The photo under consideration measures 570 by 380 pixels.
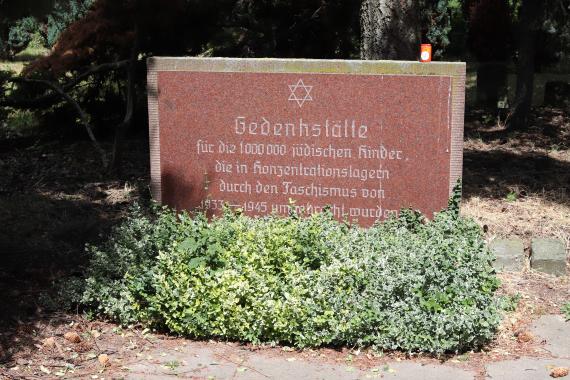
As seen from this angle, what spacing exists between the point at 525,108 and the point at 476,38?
24.4 feet

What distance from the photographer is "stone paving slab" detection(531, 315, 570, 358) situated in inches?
198

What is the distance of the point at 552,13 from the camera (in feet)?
41.1

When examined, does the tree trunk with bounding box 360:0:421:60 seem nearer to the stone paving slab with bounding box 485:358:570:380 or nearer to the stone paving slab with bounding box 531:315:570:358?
the stone paving slab with bounding box 531:315:570:358

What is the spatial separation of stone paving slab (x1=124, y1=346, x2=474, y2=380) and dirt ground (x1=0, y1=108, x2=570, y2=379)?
108mm

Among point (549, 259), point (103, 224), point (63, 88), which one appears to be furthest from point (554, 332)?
point (63, 88)

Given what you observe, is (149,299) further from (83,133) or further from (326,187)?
(83,133)

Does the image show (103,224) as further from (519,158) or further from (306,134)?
(519,158)

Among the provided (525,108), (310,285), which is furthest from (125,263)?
(525,108)

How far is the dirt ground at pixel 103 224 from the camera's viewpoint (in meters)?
4.96

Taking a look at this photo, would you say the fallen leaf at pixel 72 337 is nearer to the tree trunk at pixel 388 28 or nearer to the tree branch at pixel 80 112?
the tree trunk at pixel 388 28

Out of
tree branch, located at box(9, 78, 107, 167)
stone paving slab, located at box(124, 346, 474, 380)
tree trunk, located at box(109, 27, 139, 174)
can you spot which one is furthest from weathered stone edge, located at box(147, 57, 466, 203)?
tree branch, located at box(9, 78, 107, 167)

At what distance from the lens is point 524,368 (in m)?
4.75

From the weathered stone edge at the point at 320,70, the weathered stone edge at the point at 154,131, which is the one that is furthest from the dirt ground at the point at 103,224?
the weathered stone edge at the point at 320,70

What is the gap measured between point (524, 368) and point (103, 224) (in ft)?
12.7
